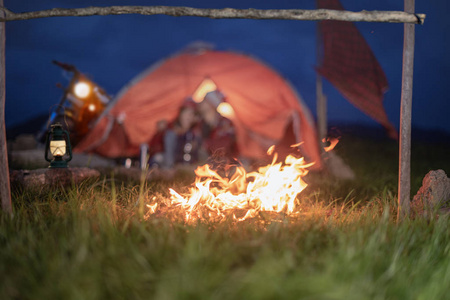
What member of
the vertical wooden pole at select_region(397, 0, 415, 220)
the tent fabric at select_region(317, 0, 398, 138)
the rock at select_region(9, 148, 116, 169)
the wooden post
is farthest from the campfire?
the rock at select_region(9, 148, 116, 169)

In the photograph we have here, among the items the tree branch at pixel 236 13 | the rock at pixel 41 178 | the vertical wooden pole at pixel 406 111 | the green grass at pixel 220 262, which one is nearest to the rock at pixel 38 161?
the rock at pixel 41 178

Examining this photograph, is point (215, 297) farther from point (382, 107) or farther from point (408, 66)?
point (382, 107)

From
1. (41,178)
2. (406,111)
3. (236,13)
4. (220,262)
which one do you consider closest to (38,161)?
(41,178)

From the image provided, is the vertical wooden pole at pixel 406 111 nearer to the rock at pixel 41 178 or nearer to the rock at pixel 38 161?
the rock at pixel 41 178

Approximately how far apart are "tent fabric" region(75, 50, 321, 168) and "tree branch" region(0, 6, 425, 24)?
134 inches

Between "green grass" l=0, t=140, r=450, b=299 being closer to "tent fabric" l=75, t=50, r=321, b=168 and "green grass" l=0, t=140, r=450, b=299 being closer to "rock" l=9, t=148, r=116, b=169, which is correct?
"tent fabric" l=75, t=50, r=321, b=168

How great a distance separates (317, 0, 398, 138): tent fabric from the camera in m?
5.08

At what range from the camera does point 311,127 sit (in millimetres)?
6918

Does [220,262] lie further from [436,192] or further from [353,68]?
[353,68]

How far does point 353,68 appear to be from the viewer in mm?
5523

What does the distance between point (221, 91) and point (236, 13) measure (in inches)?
152

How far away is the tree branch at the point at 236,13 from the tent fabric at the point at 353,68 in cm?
189

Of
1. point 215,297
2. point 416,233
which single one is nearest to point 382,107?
point 416,233

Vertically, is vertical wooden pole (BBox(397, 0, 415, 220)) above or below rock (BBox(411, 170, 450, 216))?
above
